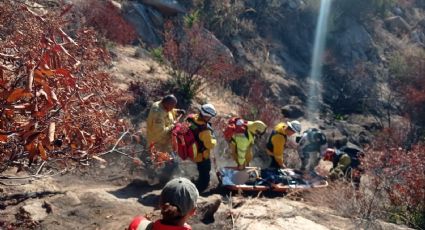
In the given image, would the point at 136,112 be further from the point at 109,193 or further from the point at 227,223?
the point at 227,223

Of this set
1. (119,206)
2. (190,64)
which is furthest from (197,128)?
(190,64)

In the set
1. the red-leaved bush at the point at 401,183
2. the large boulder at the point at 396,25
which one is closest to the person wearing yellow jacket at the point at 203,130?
the red-leaved bush at the point at 401,183

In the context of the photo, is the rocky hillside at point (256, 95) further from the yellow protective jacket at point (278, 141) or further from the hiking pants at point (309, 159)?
the hiking pants at point (309, 159)

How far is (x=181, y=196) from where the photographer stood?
98.8 inches

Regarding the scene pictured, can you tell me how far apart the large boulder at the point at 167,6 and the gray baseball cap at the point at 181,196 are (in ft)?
45.1

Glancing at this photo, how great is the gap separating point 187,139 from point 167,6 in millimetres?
9899

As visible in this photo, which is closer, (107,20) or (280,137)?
(280,137)

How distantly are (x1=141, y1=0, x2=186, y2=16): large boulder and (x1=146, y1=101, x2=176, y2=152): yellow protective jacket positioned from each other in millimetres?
9491

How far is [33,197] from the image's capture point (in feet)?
18.1

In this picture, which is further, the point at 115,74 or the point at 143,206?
the point at 115,74

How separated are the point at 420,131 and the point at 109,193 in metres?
12.7

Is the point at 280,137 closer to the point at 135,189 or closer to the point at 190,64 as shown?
the point at 135,189

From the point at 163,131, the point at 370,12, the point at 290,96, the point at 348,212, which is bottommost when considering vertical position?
the point at 348,212

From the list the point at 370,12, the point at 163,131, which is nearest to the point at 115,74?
the point at 163,131
